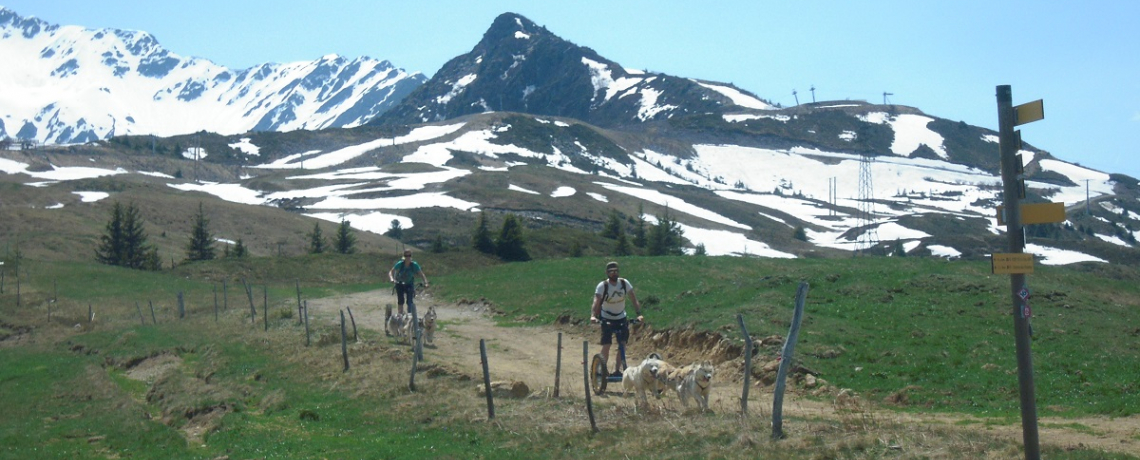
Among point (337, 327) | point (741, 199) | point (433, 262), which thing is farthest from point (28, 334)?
point (741, 199)

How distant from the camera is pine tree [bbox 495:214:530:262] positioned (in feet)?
218

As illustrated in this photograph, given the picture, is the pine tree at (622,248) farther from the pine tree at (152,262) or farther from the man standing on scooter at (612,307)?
the man standing on scooter at (612,307)

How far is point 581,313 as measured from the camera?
2855 centimetres

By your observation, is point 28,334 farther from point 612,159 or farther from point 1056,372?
point 612,159

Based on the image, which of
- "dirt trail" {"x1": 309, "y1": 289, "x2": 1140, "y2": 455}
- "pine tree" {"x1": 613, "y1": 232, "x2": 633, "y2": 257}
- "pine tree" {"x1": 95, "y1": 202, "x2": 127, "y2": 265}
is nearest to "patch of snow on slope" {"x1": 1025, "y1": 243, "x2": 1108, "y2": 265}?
"pine tree" {"x1": 613, "y1": 232, "x2": 633, "y2": 257}

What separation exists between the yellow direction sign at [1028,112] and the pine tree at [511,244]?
57245mm

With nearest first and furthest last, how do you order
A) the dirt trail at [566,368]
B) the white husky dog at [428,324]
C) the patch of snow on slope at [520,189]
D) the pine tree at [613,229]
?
the dirt trail at [566,368] < the white husky dog at [428,324] < the pine tree at [613,229] < the patch of snow on slope at [520,189]

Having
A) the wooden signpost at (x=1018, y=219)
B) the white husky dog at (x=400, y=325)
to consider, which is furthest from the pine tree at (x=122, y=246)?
the wooden signpost at (x=1018, y=219)

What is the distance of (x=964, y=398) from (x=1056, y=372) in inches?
106

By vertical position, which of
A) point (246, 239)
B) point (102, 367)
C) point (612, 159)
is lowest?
point (102, 367)

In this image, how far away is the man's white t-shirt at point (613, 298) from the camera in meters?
16.8

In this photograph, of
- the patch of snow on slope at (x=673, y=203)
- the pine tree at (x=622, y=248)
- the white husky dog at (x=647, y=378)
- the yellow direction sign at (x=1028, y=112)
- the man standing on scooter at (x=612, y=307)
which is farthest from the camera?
the patch of snow on slope at (x=673, y=203)

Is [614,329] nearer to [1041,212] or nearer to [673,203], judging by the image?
[1041,212]

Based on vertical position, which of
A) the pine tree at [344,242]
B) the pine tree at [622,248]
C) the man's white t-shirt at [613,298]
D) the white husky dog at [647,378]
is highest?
the pine tree at [344,242]
